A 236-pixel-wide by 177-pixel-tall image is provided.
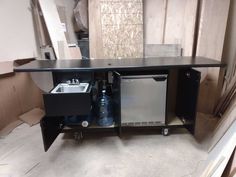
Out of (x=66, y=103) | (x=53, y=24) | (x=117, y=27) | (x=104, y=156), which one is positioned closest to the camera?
(x=66, y=103)

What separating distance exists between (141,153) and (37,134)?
1.22m

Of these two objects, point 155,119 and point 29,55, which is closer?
point 155,119

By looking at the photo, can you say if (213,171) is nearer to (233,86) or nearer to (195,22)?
(233,86)

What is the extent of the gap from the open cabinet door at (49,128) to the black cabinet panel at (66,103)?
0.11 meters

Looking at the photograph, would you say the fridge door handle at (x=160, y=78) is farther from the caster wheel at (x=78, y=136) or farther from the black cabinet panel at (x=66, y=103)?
the caster wheel at (x=78, y=136)

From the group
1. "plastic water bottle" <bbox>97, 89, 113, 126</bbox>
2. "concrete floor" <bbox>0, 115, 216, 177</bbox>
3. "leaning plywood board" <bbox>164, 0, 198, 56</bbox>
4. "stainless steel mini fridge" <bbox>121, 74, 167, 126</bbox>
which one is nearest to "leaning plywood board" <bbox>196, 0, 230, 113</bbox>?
"leaning plywood board" <bbox>164, 0, 198, 56</bbox>

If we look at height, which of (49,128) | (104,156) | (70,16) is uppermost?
(70,16)

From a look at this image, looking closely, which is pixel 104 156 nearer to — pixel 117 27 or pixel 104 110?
pixel 104 110

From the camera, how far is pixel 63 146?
6.40ft

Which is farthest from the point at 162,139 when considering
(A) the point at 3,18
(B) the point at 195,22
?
(A) the point at 3,18

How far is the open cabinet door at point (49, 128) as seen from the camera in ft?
5.15

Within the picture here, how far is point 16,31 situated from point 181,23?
2300 millimetres

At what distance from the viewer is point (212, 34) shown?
2.41 m

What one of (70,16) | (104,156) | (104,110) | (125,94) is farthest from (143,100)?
(70,16)
